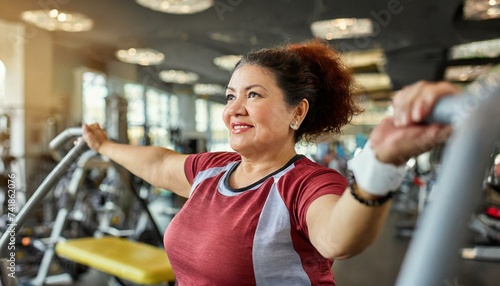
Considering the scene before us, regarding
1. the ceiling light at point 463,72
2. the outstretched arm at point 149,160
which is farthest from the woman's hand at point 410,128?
the ceiling light at point 463,72

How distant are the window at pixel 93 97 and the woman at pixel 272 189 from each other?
267 inches

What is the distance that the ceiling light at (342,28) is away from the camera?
8375mm

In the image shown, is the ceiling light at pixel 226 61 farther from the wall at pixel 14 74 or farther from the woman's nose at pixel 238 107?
the woman's nose at pixel 238 107

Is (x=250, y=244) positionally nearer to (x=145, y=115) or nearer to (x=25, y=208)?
(x=25, y=208)

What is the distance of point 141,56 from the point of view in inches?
390

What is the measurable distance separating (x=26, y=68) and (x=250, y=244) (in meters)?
7.85

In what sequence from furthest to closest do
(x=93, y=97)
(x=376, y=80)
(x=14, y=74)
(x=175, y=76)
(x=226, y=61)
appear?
(x=376, y=80)
(x=226, y=61)
(x=175, y=76)
(x=93, y=97)
(x=14, y=74)

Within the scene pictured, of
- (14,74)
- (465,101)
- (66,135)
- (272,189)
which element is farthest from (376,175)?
(14,74)

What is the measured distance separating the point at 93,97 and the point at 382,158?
330 inches

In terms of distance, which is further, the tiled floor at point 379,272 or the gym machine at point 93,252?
the tiled floor at point 379,272

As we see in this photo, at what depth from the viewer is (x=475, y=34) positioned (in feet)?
29.5

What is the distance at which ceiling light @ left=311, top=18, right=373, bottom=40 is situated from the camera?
8.38 metres

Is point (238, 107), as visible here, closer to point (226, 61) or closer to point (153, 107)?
point (153, 107)

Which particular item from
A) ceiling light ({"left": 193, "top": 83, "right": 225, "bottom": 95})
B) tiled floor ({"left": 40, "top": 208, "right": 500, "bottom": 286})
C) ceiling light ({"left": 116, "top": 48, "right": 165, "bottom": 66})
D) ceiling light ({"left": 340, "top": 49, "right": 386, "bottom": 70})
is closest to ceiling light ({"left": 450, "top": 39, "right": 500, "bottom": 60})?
ceiling light ({"left": 340, "top": 49, "right": 386, "bottom": 70})
